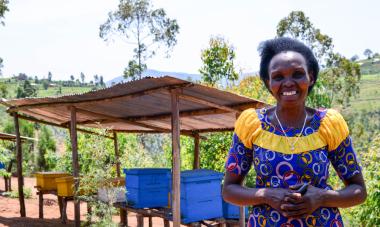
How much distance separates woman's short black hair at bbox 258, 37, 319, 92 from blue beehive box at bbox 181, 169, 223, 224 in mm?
4737

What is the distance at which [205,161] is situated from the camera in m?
13.4

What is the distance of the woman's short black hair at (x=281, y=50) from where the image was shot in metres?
1.83

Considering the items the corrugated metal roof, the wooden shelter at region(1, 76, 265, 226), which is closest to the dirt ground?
the wooden shelter at region(1, 76, 265, 226)

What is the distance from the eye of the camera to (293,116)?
1.78 metres

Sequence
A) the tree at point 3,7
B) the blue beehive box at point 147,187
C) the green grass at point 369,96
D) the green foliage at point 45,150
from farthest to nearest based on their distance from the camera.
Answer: the green grass at point 369,96
the green foliage at point 45,150
the tree at point 3,7
the blue beehive box at point 147,187

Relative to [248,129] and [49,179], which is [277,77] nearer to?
[248,129]

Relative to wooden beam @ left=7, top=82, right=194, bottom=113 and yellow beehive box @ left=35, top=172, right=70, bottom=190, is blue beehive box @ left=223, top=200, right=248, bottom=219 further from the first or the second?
yellow beehive box @ left=35, top=172, right=70, bottom=190

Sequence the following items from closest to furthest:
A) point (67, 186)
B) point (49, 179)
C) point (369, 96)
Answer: point (67, 186) < point (49, 179) < point (369, 96)

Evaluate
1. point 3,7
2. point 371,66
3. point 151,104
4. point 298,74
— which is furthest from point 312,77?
point 371,66

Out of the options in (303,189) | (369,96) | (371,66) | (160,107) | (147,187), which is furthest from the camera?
(371,66)

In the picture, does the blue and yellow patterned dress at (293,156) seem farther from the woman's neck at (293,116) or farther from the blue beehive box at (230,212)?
the blue beehive box at (230,212)

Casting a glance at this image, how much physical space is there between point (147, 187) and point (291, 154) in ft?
20.5

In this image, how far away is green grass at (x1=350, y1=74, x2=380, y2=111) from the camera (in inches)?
2441

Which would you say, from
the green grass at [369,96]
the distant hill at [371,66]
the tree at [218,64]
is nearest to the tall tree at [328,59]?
the tree at [218,64]
